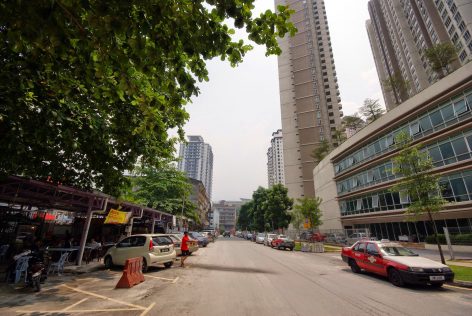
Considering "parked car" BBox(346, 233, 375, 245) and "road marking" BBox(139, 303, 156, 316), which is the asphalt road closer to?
"road marking" BBox(139, 303, 156, 316)

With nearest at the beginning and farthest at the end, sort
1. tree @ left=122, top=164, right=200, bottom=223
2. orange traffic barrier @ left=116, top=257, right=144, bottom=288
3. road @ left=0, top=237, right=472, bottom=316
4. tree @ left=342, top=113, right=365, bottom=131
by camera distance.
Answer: road @ left=0, top=237, right=472, bottom=316 < orange traffic barrier @ left=116, top=257, right=144, bottom=288 < tree @ left=122, top=164, right=200, bottom=223 < tree @ left=342, top=113, right=365, bottom=131

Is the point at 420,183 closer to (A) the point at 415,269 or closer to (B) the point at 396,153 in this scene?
(A) the point at 415,269

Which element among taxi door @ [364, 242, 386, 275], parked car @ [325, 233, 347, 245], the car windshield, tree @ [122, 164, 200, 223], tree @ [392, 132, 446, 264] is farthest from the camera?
parked car @ [325, 233, 347, 245]

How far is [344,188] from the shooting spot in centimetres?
4094

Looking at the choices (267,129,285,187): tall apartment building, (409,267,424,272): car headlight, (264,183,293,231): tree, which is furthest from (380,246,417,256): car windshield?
(267,129,285,187): tall apartment building

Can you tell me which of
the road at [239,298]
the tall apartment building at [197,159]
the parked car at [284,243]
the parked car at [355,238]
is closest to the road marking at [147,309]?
the road at [239,298]

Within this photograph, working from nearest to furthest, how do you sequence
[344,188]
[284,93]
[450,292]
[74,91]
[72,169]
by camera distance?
[74,91] → [450,292] → [72,169] → [344,188] → [284,93]

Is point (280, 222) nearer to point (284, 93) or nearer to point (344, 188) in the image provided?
point (344, 188)

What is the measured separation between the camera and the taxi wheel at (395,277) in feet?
27.6

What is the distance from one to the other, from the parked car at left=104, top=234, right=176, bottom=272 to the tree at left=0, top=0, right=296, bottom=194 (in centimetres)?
553

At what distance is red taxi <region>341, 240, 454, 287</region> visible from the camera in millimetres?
7990

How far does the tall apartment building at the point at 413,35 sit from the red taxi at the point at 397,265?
38.6m

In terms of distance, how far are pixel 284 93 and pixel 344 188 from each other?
45251 millimetres

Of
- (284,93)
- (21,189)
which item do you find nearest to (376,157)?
(21,189)
